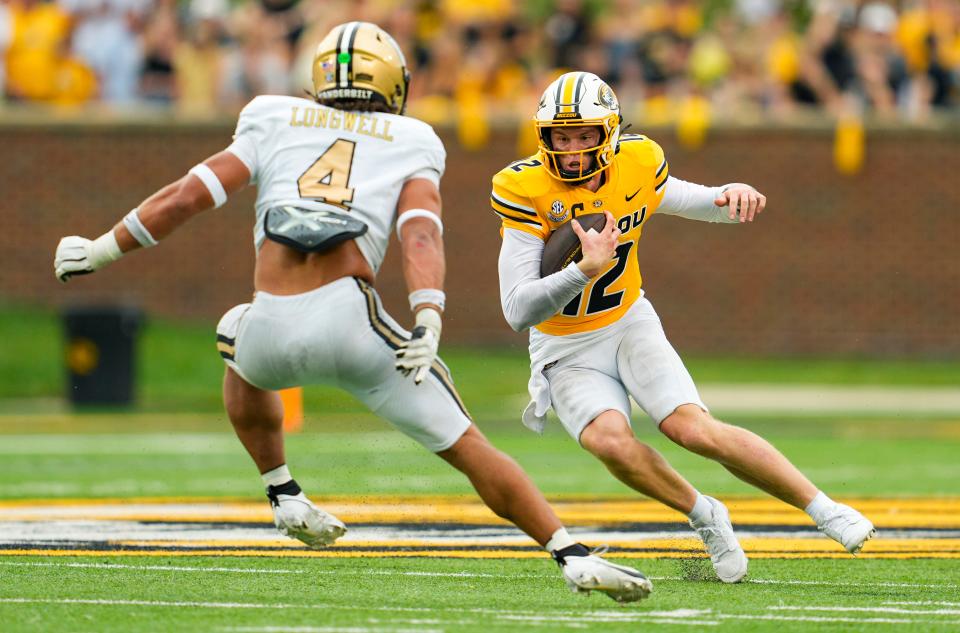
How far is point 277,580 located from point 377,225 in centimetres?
136

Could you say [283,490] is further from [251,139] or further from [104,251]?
[251,139]

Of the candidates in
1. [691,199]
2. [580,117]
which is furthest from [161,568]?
[691,199]

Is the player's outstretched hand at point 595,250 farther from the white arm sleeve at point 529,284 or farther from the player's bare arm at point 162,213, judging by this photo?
the player's bare arm at point 162,213

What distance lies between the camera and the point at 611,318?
263 inches

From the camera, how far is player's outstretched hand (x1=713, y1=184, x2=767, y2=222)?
21.8 feet

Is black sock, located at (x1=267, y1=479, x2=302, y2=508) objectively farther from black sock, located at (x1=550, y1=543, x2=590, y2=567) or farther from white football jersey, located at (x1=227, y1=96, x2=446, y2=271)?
black sock, located at (x1=550, y1=543, x2=590, y2=567)

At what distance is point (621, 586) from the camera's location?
216 inches

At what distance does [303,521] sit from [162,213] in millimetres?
1236

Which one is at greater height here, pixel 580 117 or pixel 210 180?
pixel 580 117

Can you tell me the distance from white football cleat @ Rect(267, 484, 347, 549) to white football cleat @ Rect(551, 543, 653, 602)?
1.06m

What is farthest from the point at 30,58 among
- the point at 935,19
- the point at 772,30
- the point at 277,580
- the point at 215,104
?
the point at 277,580

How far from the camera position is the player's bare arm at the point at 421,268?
5.52 metres

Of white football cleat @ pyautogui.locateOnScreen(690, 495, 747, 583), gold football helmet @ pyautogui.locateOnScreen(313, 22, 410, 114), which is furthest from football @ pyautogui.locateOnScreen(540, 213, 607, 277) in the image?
white football cleat @ pyautogui.locateOnScreen(690, 495, 747, 583)

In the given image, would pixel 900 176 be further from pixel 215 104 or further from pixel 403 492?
pixel 403 492
